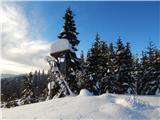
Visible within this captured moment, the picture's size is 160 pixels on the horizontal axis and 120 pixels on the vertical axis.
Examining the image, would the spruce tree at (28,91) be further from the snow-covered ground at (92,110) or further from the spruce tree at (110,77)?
the snow-covered ground at (92,110)

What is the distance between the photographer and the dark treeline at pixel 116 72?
38344 mm

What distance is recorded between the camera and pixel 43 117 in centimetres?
1075

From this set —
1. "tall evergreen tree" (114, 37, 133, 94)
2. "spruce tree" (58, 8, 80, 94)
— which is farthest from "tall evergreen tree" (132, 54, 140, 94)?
"spruce tree" (58, 8, 80, 94)

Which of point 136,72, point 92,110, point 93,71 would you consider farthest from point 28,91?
point 92,110

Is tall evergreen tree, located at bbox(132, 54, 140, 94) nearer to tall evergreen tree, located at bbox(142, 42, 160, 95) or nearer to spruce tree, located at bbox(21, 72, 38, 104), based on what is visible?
tall evergreen tree, located at bbox(142, 42, 160, 95)

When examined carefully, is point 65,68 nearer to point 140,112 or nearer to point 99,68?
point 99,68

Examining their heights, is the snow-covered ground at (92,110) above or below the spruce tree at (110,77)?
below

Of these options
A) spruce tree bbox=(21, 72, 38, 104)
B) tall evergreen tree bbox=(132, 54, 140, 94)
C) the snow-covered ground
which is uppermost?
tall evergreen tree bbox=(132, 54, 140, 94)

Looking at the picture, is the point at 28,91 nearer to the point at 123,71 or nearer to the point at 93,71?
the point at 93,71

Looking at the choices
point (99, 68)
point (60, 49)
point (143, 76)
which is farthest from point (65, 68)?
point (143, 76)

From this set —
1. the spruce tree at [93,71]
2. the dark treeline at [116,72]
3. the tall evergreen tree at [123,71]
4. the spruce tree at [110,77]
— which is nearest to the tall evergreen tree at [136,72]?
the dark treeline at [116,72]

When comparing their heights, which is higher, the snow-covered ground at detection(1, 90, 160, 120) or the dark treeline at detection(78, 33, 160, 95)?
the dark treeline at detection(78, 33, 160, 95)

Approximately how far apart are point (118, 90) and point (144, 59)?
416 inches

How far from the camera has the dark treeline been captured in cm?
3834
